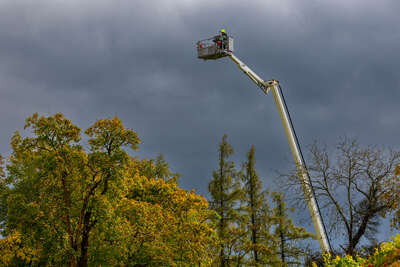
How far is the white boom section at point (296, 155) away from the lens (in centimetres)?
2035

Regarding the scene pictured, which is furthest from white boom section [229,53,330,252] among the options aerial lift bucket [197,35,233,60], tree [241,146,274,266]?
tree [241,146,274,266]

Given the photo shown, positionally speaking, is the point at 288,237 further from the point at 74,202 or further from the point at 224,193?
the point at 74,202

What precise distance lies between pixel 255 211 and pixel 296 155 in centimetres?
1254

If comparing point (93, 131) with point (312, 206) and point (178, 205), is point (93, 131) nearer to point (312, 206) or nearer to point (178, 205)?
point (178, 205)

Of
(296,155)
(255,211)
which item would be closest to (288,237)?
(255,211)

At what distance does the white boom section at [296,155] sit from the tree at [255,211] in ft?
31.2

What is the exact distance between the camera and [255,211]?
36156 millimetres

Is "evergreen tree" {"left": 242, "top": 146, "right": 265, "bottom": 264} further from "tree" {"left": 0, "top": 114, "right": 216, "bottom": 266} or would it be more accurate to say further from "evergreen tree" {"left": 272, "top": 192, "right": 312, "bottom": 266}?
"tree" {"left": 0, "top": 114, "right": 216, "bottom": 266}

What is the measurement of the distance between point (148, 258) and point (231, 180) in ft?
44.5

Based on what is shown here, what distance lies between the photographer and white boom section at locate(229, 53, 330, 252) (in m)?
20.4

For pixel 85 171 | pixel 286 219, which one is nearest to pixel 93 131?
pixel 85 171

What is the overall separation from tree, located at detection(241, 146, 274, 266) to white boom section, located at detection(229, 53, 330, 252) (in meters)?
9.51

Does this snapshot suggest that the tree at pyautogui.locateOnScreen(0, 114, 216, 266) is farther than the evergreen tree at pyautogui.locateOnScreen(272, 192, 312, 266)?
No

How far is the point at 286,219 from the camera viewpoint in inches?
1497
